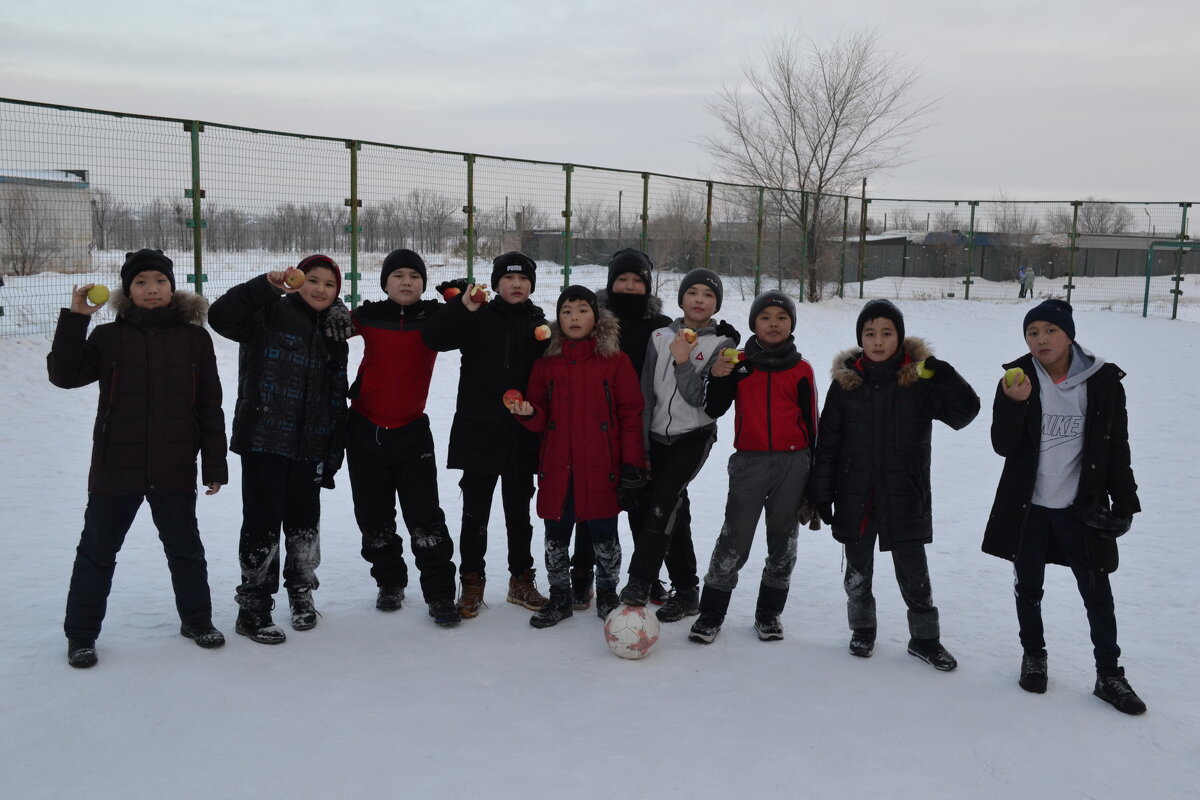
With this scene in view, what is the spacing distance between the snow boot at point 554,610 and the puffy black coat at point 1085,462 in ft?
6.16

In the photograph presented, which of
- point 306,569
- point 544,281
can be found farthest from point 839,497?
point 544,281

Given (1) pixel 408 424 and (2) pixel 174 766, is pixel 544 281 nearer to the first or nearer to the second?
(1) pixel 408 424

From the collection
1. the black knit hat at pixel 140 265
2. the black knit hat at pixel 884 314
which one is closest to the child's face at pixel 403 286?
the black knit hat at pixel 140 265

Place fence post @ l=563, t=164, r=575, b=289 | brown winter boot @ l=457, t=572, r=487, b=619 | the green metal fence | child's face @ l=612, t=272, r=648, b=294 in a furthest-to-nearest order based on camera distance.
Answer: fence post @ l=563, t=164, r=575, b=289 < the green metal fence < child's face @ l=612, t=272, r=648, b=294 < brown winter boot @ l=457, t=572, r=487, b=619

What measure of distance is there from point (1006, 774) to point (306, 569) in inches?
115

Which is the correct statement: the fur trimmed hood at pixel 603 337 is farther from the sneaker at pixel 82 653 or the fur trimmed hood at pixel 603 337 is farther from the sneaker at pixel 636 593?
the sneaker at pixel 82 653

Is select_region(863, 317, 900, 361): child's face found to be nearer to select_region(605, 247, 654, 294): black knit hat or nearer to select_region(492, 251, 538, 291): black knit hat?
select_region(605, 247, 654, 294): black knit hat

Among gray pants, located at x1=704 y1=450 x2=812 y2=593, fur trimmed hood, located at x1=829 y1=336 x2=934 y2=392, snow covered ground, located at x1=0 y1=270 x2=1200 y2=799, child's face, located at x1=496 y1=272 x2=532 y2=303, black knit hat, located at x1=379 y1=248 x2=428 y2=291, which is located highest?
black knit hat, located at x1=379 y1=248 x2=428 y2=291

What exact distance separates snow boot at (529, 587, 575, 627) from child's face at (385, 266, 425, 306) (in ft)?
4.96

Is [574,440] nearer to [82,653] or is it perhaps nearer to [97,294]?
[97,294]

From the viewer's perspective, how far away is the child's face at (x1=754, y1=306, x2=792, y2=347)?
3.93 meters

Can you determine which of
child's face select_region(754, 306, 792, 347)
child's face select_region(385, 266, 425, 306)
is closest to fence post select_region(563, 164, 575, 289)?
child's face select_region(385, 266, 425, 306)

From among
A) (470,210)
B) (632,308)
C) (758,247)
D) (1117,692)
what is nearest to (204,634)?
(632,308)

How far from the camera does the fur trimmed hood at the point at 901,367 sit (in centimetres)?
369
